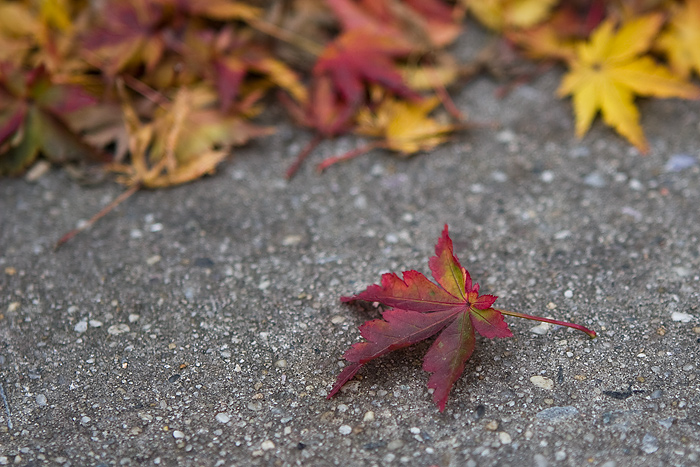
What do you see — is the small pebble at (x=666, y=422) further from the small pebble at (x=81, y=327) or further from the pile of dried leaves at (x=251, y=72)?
the small pebble at (x=81, y=327)

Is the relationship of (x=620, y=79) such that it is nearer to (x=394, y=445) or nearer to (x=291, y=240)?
(x=291, y=240)

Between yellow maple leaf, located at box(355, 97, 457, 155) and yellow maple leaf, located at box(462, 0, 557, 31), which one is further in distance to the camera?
yellow maple leaf, located at box(462, 0, 557, 31)

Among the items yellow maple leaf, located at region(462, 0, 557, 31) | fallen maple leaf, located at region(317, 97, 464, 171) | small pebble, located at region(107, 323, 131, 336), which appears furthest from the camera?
yellow maple leaf, located at region(462, 0, 557, 31)

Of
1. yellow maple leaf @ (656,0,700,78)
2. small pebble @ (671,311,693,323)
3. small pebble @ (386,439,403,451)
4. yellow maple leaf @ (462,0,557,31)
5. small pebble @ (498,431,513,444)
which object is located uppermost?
yellow maple leaf @ (656,0,700,78)

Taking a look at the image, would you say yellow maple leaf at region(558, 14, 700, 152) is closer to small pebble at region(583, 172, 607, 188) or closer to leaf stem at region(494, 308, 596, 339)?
small pebble at region(583, 172, 607, 188)

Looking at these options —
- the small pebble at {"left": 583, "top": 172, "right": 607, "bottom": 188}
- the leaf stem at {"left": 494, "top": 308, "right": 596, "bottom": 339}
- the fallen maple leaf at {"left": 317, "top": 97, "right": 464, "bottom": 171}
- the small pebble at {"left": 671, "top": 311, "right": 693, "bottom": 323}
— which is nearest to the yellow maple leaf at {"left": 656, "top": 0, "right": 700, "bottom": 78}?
the small pebble at {"left": 583, "top": 172, "right": 607, "bottom": 188}

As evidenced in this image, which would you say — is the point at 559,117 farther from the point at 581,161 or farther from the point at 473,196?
the point at 473,196

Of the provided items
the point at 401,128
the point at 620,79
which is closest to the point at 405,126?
the point at 401,128
